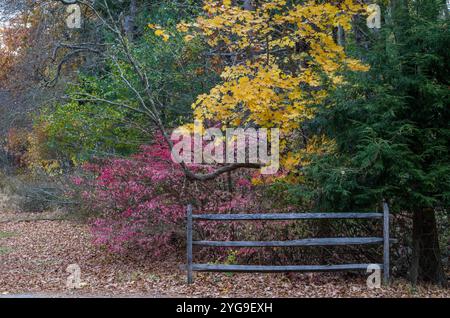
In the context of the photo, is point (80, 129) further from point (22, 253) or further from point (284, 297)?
point (284, 297)

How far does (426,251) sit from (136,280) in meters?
5.36

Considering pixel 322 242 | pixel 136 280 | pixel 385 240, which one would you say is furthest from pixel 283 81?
pixel 136 280

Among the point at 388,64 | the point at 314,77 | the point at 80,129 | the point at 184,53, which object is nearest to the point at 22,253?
the point at 80,129

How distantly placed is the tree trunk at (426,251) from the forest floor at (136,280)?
497 millimetres

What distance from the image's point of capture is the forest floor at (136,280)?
9.04 metres

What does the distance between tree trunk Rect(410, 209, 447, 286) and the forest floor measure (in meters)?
0.50

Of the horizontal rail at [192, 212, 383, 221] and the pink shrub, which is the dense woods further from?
the horizontal rail at [192, 212, 383, 221]

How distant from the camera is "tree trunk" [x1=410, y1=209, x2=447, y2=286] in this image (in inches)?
388

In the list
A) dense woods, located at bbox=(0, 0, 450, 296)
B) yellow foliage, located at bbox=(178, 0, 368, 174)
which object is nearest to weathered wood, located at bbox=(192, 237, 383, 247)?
dense woods, located at bbox=(0, 0, 450, 296)

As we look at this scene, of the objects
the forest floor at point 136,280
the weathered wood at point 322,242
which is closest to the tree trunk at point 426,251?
the forest floor at point 136,280

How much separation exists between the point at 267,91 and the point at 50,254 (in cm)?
842

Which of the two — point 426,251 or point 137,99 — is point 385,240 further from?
point 137,99

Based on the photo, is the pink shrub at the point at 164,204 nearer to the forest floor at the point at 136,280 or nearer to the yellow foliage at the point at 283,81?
the forest floor at the point at 136,280

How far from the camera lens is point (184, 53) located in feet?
49.4
